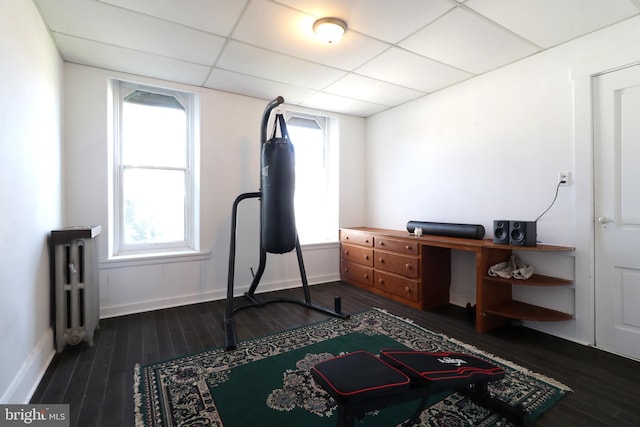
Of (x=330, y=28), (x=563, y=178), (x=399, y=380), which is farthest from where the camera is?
(x=563, y=178)

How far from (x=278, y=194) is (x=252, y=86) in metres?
1.60

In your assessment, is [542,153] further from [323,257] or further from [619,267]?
[323,257]

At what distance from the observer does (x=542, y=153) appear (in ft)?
9.27

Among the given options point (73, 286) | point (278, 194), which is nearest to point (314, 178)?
point (278, 194)

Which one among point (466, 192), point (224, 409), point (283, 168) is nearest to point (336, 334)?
point (224, 409)

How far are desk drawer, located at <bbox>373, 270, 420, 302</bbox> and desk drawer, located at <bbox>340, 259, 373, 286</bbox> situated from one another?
0.13 metres

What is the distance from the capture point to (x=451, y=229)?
3314 millimetres

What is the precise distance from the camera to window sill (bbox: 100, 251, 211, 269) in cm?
319

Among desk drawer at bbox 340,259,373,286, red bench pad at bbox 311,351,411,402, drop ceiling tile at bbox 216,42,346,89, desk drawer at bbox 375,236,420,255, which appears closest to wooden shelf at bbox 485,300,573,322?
desk drawer at bbox 375,236,420,255

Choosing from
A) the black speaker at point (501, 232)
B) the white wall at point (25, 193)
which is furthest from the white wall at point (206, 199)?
the black speaker at point (501, 232)

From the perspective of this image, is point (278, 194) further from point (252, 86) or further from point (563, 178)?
point (563, 178)

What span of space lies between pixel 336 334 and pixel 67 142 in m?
3.33

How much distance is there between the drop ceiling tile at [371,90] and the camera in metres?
3.51

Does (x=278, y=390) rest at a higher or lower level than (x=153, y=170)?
lower
